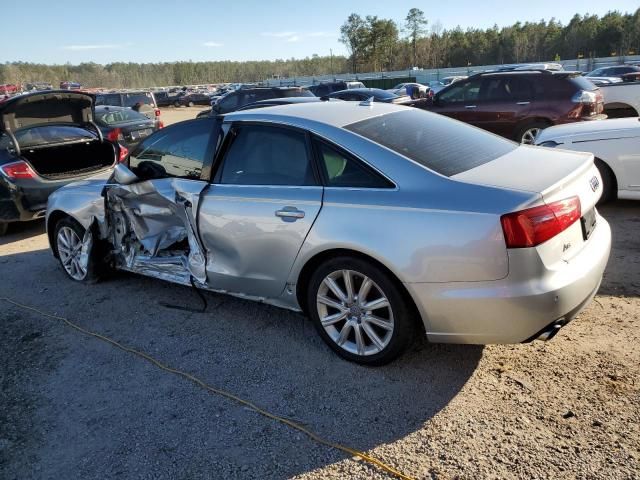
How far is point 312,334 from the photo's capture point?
12.5 ft

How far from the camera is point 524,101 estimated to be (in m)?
9.22

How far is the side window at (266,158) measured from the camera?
340cm

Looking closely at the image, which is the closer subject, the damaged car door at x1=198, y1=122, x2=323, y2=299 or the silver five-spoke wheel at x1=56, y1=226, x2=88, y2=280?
the damaged car door at x1=198, y1=122, x2=323, y2=299

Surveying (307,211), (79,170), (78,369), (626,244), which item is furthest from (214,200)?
(79,170)

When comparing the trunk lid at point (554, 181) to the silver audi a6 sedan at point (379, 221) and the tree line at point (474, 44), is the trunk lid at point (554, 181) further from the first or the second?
the tree line at point (474, 44)

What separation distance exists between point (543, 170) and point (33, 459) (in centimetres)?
322

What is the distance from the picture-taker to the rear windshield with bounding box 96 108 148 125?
461 inches

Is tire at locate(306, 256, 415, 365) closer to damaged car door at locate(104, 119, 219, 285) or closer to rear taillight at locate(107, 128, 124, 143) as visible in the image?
damaged car door at locate(104, 119, 219, 285)

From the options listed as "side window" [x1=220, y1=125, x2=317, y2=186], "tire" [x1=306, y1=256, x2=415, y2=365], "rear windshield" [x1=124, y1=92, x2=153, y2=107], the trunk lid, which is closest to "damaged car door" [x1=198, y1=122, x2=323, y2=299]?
"side window" [x1=220, y1=125, x2=317, y2=186]

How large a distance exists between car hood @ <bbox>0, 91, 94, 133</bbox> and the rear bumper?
660 cm

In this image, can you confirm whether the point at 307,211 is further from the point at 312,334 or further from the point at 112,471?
the point at 112,471

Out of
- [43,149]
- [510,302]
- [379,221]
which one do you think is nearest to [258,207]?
[379,221]

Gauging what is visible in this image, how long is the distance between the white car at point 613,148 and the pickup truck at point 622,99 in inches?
185

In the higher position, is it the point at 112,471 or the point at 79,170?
the point at 79,170
